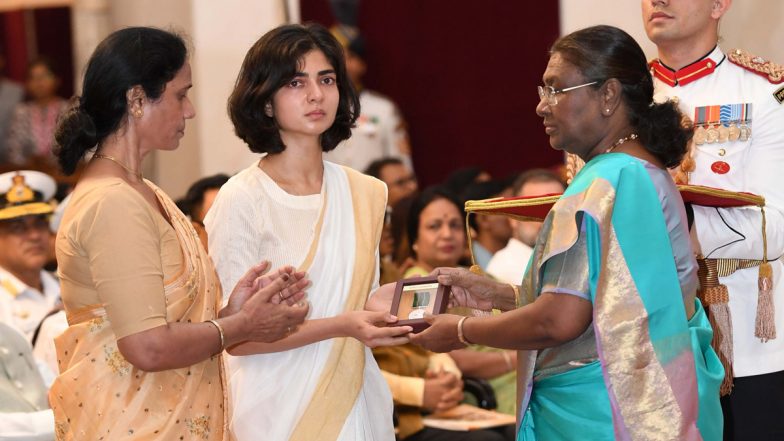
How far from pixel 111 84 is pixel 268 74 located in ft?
2.05

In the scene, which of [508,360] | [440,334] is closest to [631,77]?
[440,334]

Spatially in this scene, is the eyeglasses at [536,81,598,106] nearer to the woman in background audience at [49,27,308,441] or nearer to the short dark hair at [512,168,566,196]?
the woman in background audience at [49,27,308,441]

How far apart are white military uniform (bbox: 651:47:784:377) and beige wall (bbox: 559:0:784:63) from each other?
7.41 ft

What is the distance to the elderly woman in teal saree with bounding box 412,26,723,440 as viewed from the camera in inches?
120

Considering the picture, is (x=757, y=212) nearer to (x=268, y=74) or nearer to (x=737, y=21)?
(x=268, y=74)

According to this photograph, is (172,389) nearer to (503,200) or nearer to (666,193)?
(503,200)

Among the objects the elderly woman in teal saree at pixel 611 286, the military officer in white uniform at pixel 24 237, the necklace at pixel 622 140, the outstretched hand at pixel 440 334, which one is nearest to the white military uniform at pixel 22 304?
the military officer in white uniform at pixel 24 237

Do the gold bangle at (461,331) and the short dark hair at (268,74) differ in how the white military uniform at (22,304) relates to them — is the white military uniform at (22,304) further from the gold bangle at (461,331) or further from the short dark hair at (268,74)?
the gold bangle at (461,331)

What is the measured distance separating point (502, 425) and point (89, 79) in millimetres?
2930

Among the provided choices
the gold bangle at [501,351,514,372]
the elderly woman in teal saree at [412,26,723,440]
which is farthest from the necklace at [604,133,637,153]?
the gold bangle at [501,351,514,372]

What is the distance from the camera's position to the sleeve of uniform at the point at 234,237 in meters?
3.52

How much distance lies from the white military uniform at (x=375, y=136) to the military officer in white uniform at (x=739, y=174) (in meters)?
4.71

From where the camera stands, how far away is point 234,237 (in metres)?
3.53

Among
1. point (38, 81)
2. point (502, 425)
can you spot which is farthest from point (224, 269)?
point (38, 81)
